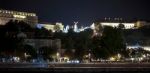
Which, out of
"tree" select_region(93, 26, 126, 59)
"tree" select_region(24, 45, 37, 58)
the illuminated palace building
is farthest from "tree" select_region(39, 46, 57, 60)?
the illuminated palace building

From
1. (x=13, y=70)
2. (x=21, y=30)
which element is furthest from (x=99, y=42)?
(x=13, y=70)

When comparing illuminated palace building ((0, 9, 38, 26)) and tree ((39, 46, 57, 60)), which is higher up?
illuminated palace building ((0, 9, 38, 26))

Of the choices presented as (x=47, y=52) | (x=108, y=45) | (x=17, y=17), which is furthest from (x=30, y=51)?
(x=17, y=17)

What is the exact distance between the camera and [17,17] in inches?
5428

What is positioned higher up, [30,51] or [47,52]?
[30,51]

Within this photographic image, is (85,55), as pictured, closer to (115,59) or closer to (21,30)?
(115,59)

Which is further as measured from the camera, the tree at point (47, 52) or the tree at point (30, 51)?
the tree at point (47, 52)

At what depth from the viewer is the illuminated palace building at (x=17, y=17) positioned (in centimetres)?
13288

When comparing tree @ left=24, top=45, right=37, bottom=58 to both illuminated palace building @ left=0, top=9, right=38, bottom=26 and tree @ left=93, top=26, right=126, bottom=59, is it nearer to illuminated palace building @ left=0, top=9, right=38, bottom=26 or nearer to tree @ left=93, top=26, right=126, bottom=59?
tree @ left=93, top=26, right=126, bottom=59

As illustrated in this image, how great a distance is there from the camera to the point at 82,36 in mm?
95688

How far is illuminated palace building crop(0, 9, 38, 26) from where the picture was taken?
13288 centimetres

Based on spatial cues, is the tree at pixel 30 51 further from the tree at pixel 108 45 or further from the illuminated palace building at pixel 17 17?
the illuminated palace building at pixel 17 17

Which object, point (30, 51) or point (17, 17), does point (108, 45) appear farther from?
point (17, 17)

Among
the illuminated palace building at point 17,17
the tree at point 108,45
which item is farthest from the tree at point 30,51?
the illuminated palace building at point 17,17
